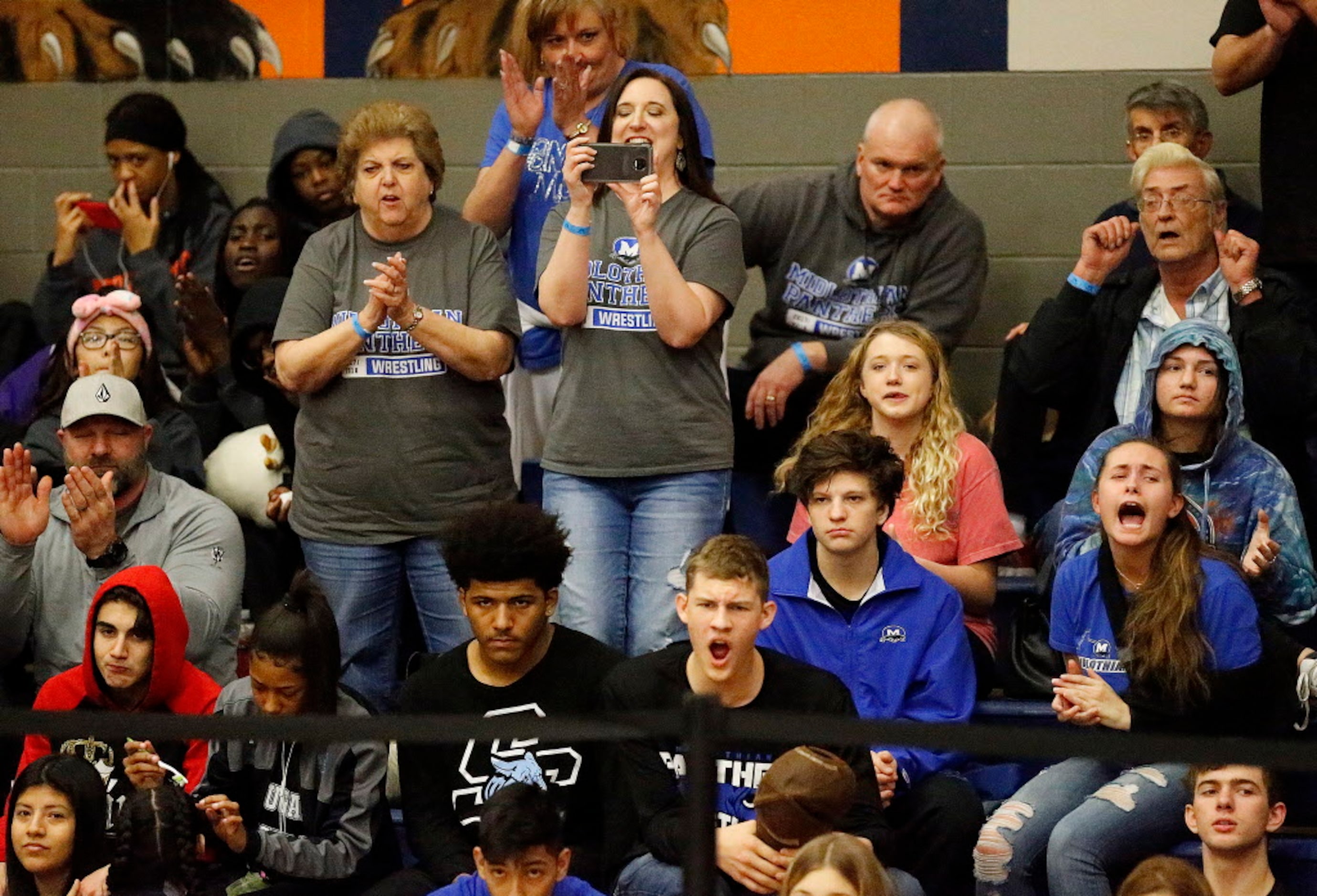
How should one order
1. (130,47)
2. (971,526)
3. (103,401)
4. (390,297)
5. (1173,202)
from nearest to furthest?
1. (390,297)
2. (971,526)
3. (103,401)
4. (1173,202)
5. (130,47)

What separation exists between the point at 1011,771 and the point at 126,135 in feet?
12.3

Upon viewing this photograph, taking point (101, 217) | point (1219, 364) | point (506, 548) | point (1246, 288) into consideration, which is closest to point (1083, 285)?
point (1246, 288)

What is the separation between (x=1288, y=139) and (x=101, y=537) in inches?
134

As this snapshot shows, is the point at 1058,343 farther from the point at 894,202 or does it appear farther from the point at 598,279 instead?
the point at 598,279

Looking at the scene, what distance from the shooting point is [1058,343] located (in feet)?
16.9

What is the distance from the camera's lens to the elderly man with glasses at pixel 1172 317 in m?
4.98

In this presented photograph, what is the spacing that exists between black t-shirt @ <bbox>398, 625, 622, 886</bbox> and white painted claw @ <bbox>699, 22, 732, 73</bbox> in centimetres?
283

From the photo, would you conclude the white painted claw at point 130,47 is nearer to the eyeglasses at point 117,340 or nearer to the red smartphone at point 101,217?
the red smartphone at point 101,217

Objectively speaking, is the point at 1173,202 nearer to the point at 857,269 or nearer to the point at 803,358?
the point at 857,269

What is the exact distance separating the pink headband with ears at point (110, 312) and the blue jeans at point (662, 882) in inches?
94.2

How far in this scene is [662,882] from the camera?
385 cm

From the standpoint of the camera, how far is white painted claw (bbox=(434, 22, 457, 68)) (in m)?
6.61

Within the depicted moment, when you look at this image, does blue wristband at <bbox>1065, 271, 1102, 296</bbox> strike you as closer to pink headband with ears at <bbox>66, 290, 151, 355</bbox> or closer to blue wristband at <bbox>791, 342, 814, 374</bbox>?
blue wristband at <bbox>791, 342, 814, 374</bbox>

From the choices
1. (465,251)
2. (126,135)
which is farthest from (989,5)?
(126,135)
